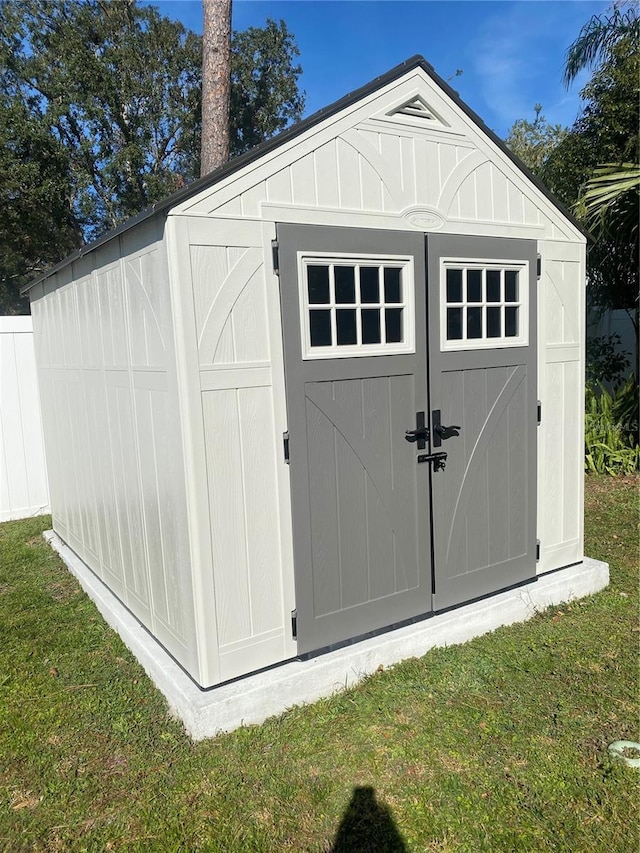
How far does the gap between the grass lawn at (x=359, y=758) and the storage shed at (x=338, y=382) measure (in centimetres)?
36

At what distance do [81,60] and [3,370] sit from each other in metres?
13.9

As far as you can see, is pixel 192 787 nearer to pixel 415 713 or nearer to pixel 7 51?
pixel 415 713

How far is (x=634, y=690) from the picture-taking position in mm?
3262

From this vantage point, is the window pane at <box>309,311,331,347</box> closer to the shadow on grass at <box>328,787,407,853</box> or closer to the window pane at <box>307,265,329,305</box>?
the window pane at <box>307,265,329,305</box>

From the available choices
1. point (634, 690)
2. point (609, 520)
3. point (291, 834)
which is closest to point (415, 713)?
point (291, 834)

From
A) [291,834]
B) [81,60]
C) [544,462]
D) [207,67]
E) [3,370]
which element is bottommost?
[291,834]

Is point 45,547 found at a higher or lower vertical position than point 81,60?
lower

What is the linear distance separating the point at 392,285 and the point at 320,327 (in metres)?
0.52

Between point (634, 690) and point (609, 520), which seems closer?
point (634, 690)

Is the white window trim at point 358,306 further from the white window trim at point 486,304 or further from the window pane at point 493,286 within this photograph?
the window pane at point 493,286

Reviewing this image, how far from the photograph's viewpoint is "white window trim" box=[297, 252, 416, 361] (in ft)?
10.3

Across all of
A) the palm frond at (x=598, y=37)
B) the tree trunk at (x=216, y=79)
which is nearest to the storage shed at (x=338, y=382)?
the tree trunk at (x=216, y=79)

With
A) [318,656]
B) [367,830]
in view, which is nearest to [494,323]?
[318,656]

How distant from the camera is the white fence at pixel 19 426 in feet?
22.6
